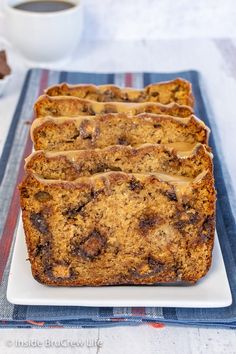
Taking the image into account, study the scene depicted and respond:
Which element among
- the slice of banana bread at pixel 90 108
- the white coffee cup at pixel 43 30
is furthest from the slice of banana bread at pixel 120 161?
the white coffee cup at pixel 43 30

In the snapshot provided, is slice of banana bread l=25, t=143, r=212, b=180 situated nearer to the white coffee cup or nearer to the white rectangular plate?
the white rectangular plate

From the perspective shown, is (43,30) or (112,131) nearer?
(112,131)

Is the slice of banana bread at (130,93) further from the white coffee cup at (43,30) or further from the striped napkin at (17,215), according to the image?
the white coffee cup at (43,30)

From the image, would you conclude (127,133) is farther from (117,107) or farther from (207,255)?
(207,255)

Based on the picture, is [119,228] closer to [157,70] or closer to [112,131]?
[112,131]

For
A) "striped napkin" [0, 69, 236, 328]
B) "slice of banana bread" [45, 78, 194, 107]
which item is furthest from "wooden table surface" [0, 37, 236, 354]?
"slice of banana bread" [45, 78, 194, 107]

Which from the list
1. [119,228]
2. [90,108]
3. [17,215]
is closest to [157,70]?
[90,108]

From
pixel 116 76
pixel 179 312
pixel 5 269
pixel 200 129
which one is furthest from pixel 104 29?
pixel 179 312

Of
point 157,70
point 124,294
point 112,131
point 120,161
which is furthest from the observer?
point 157,70
